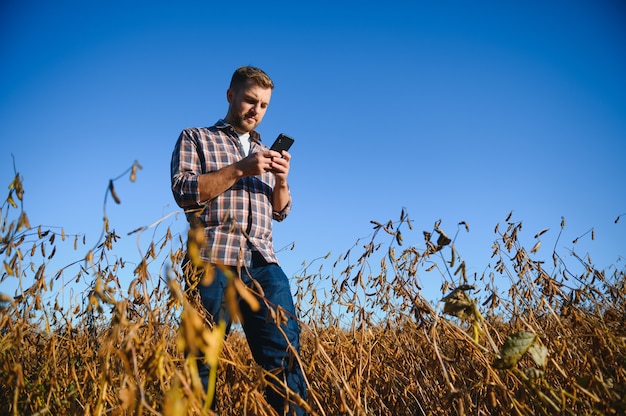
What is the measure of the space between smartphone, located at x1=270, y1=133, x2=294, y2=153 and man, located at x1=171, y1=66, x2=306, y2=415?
0.15 metres

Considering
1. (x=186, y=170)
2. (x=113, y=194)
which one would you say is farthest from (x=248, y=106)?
(x=113, y=194)

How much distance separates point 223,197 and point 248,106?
0.57m

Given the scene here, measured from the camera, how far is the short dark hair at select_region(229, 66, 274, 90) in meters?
2.23

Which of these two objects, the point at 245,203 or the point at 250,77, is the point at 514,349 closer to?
the point at 245,203

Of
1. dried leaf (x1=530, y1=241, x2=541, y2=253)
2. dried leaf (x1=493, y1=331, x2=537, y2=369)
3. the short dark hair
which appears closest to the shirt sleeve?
the short dark hair

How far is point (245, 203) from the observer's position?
2.05 metres

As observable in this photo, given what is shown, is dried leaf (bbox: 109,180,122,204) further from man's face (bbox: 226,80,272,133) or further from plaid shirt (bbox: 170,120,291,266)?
man's face (bbox: 226,80,272,133)

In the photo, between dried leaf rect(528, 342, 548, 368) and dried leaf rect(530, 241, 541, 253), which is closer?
dried leaf rect(528, 342, 548, 368)

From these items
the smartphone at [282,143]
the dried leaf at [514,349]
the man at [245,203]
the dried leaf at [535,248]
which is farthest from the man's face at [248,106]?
the dried leaf at [514,349]

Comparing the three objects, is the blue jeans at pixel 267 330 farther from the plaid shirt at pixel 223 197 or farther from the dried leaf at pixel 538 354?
the dried leaf at pixel 538 354

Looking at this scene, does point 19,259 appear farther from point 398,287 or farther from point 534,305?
point 534,305

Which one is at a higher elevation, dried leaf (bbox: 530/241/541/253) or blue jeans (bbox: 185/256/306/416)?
dried leaf (bbox: 530/241/541/253)

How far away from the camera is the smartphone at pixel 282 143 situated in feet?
7.05

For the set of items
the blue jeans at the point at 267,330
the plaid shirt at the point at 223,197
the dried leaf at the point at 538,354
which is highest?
the plaid shirt at the point at 223,197
